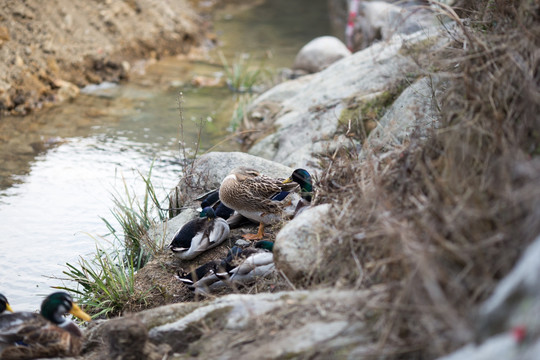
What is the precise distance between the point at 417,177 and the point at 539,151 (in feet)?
2.16

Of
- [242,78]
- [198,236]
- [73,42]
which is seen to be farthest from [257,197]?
[73,42]

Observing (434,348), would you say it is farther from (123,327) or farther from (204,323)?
(123,327)

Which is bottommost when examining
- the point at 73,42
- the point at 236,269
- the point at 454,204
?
the point at 236,269

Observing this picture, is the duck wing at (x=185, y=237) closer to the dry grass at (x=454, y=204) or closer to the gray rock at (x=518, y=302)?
the dry grass at (x=454, y=204)

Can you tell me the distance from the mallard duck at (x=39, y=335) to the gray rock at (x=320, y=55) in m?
7.79

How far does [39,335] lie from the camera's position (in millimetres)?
3566

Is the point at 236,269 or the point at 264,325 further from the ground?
the point at 264,325

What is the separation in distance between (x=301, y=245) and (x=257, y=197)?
1.55 m

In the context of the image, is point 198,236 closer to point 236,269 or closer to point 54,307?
point 236,269

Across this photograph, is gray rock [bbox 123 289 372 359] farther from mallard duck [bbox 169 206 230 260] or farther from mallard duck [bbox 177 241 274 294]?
mallard duck [bbox 169 206 230 260]

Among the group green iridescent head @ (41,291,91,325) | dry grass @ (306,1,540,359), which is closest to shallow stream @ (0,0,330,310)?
green iridescent head @ (41,291,91,325)

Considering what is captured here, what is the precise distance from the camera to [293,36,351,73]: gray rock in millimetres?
10688

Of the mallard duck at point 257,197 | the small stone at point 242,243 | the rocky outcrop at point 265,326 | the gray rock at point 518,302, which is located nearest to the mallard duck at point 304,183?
the mallard duck at point 257,197

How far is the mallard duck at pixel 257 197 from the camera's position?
16.7 feet
